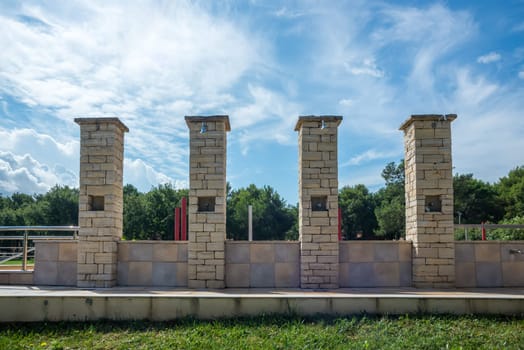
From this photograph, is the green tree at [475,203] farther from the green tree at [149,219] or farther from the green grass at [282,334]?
the green grass at [282,334]

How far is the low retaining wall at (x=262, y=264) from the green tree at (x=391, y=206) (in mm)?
30214

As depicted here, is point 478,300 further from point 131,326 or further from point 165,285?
point 165,285

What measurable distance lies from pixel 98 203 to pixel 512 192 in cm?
3719

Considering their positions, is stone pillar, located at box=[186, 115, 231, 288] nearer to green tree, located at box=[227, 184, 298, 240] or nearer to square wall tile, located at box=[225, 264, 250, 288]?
square wall tile, located at box=[225, 264, 250, 288]

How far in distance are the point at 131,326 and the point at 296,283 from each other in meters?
3.75

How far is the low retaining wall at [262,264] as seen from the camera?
28.9 ft

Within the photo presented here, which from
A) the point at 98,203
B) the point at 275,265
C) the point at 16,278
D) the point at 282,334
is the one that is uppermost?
the point at 98,203

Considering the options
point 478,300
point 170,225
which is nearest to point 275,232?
point 170,225

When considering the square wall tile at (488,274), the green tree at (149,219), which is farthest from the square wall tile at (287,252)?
the green tree at (149,219)

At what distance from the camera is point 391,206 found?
127 ft

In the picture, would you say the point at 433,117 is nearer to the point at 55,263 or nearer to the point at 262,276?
the point at 262,276

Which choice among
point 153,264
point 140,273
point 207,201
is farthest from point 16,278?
point 207,201

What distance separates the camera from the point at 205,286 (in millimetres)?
8633

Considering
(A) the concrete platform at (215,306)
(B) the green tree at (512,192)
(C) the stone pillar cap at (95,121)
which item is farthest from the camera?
(B) the green tree at (512,192)
